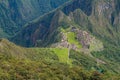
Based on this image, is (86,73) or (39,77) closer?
(39,77)

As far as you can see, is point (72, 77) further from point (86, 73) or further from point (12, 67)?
point (12, 67)

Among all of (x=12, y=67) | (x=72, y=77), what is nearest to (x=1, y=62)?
(x=12, y=67)

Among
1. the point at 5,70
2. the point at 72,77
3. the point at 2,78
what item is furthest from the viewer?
the point at 72,77

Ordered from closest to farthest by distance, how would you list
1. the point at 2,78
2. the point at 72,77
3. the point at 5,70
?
the point at 2,78 → the point at 5,70 → the point at 72,77

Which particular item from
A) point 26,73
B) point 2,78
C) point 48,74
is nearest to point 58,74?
point 48,74

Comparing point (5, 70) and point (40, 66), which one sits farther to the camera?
point (40, 66)

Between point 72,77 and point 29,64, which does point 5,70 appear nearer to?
point 29,64

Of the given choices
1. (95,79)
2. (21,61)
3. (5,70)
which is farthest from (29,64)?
(95,79)
